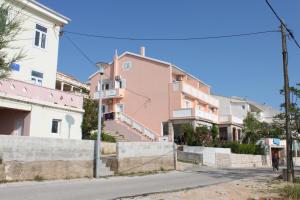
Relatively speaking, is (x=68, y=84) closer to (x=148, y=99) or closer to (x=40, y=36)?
(x=148, y=99)

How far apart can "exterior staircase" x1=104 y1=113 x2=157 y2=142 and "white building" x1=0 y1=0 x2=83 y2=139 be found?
15.5 m

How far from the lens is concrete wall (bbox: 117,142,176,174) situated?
21469mm

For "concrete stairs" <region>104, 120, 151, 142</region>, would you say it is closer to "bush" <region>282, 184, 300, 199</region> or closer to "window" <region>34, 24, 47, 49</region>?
"window" <region>34, 24, 47, 49</region>

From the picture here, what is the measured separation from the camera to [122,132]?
40.4 meters

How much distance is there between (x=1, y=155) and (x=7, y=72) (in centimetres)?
459

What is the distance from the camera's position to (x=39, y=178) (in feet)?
54.4

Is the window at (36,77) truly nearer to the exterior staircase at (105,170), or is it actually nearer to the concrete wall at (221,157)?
the exterior staircase at (105,170)

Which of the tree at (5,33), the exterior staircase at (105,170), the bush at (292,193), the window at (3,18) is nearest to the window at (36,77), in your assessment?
the exterior staircase at (105,170)

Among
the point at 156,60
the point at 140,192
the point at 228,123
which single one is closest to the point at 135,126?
the point at 156,60

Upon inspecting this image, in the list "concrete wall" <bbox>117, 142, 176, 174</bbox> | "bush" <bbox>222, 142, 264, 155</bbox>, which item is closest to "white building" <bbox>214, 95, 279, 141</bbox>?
"bush" <bbox>222, 142, 264, 155</bbox>

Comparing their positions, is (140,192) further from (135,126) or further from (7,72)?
(135,126)

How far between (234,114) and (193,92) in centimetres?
2045

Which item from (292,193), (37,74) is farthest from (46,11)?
(292,193)

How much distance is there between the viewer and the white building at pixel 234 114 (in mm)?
49844
